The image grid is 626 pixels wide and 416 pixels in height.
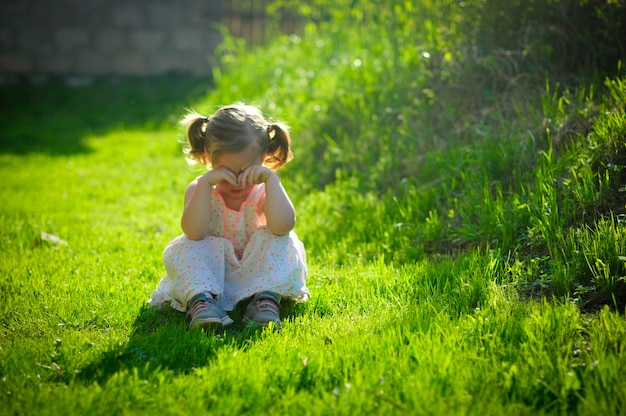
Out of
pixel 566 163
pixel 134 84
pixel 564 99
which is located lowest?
pixel 134 84

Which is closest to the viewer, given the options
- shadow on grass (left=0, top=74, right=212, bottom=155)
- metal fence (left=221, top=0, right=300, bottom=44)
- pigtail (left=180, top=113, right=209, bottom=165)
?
pigtail (left=180, top=113, right=209, bottom=165)

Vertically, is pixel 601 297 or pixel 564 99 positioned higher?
pixel 564 99

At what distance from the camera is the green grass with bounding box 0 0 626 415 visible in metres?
2.18

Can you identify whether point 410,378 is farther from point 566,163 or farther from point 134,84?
point 134,84

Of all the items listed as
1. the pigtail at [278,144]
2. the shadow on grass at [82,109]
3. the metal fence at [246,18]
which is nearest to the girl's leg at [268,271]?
the pigtail at [278,144]

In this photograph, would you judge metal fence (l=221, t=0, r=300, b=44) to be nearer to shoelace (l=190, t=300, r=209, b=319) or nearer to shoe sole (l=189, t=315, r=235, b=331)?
shoelace (l=190, t=300, r=209, b=319)

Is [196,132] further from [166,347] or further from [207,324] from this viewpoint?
[166,347]

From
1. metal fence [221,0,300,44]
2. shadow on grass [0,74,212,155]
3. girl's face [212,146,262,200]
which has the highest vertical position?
metal fence [221,0,300,44]

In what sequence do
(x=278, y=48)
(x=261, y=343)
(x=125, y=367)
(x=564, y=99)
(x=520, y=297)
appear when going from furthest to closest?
(x=278, y=48) < (x=564, y=99) < (x=520, y=297) < (x=261, y=343) < (x=125, y=367)

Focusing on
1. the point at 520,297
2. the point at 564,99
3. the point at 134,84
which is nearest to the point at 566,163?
the point at 564,99

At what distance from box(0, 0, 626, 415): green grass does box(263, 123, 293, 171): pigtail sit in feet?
2.24

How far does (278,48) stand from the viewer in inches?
334

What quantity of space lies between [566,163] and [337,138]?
238cm

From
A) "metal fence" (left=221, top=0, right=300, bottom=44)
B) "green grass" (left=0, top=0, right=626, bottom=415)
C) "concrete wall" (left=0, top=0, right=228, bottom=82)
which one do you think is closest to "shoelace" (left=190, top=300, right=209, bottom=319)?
"green grass" (left=0, top=0, right=626, bottom=415)
